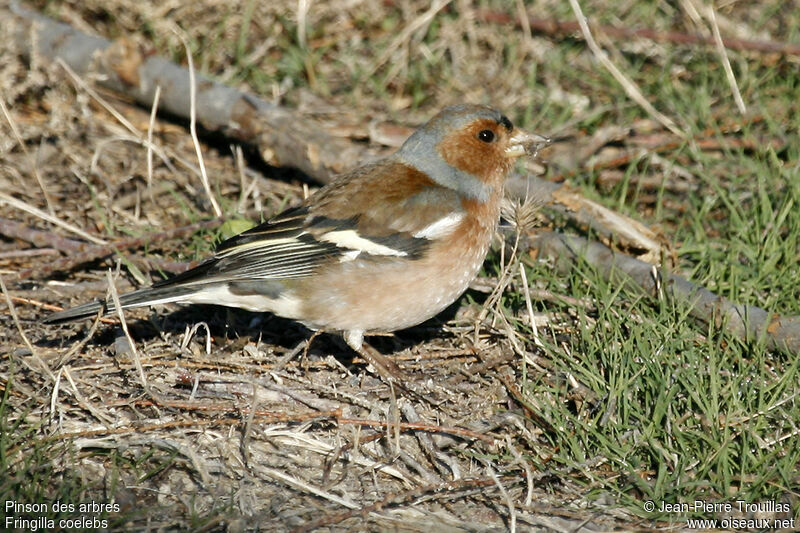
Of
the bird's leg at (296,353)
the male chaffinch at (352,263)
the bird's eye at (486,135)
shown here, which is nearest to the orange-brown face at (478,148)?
the bird's eye at (486,135)

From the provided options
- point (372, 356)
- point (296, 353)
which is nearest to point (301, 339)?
point (296, 353)

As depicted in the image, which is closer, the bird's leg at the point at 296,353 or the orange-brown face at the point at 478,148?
the bird's leg at the point at 296,353

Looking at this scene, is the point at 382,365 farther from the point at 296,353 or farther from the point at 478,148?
the point at 478,148

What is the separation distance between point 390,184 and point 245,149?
1861mm

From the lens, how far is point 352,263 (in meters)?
4.24

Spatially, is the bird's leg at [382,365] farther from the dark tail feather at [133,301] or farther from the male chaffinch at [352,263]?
the dark tail feather at [133,301]

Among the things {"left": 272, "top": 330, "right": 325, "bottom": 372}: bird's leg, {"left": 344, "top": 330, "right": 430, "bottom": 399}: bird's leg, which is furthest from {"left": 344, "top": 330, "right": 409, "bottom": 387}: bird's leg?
{"left": 272, "top": 330, "right": 325, "bottom": 372}: bird's leg

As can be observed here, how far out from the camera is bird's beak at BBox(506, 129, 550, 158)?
4.72 m

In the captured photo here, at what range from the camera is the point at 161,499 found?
342 centimetres

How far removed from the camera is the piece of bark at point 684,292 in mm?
4172

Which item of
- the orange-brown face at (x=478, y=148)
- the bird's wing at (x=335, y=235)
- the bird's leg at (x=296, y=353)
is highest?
the orange-brown face at (x=478, y=148)

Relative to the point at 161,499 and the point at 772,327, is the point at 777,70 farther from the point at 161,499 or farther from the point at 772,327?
the point at 161,499

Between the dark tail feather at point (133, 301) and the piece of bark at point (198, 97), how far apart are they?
168 centimetres

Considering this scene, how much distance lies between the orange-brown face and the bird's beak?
0.20 ft
